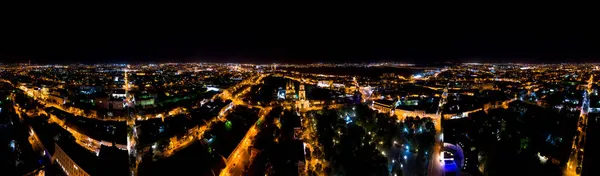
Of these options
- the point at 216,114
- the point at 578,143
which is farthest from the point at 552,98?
the point at 216,114

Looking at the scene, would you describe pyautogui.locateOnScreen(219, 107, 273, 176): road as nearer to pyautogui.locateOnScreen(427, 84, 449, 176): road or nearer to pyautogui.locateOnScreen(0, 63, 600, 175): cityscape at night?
pyautogui.locateOnScreen(0, 63, 600, 175): cityscape at night

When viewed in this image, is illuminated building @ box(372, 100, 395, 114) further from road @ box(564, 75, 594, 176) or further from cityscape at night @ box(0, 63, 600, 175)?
road @ box(564, 75, 594, 176)

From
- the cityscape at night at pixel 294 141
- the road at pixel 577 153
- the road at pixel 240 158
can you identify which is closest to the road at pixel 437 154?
the cityscape at night at pixel 294 141

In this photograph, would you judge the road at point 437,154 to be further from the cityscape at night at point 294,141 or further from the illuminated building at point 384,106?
the illuminated building at point 384,106

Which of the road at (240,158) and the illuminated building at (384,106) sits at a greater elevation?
the illuminated building at (384,106)

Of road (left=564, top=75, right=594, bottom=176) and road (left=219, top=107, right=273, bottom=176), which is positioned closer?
road (left=564, top=75, right=594, bottom=176)

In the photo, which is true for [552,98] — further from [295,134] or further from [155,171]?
[155,171]

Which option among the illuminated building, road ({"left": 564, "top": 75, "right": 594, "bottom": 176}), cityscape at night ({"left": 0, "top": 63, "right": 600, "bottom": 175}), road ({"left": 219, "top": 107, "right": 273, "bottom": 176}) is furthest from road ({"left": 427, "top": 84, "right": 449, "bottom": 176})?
road ({"left": 219, "top": 107, "right": 273, "bottom": 176})

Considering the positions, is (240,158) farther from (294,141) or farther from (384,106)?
(384,106)

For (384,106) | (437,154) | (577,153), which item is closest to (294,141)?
(437,154)

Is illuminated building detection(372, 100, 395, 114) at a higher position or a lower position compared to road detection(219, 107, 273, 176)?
higher

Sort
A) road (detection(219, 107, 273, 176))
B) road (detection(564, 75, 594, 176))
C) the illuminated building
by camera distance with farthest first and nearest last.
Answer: the illuminated building → road (detection(219, 107, 273, 176)) → road (detection(564, 75, 594, 176))

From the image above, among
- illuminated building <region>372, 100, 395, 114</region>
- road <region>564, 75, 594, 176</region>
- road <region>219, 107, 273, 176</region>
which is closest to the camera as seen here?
road <region>564, 75, 594, 176</region>
